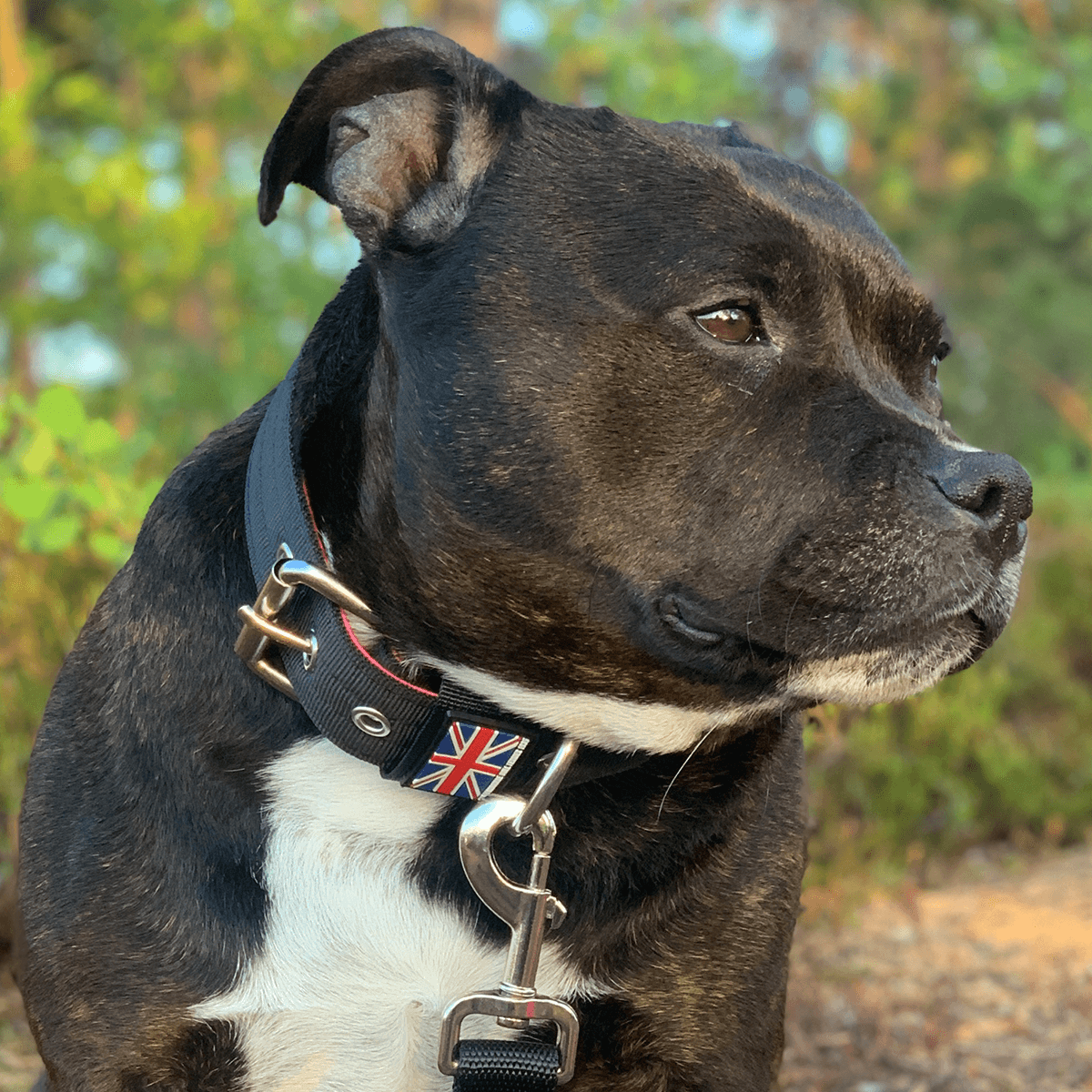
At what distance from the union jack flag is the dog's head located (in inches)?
4.0

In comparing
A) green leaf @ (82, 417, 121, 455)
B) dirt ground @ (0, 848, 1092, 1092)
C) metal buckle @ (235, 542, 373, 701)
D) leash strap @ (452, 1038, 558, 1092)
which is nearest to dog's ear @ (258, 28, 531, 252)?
metal buckle @ (235, 542, 373, 701)

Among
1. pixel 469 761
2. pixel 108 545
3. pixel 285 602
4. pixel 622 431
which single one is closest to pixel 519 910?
pixel 469 761

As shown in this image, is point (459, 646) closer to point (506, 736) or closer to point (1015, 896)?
point (506, 736)

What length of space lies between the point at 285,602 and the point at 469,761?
410mm

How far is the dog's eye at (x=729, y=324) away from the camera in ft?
7.82

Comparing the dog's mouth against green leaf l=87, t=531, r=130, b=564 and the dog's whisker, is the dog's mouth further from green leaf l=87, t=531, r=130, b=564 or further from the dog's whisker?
green leaf l=87, t=531, r=130, b=564

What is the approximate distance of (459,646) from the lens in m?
2.49

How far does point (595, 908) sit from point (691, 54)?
10.4 metres

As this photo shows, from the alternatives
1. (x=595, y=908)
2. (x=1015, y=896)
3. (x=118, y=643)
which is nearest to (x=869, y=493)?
(x=595, y=908)

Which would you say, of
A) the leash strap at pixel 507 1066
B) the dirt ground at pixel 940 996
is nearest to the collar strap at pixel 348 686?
the leash strap at pixel 507 1066

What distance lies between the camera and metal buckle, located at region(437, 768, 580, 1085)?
2338mm

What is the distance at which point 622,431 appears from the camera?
7.72 ft

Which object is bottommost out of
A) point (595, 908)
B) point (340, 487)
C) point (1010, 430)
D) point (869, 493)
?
point (1010, 430)

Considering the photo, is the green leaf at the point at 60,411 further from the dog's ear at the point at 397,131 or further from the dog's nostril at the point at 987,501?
the dog's nostril at the point at 987,501
